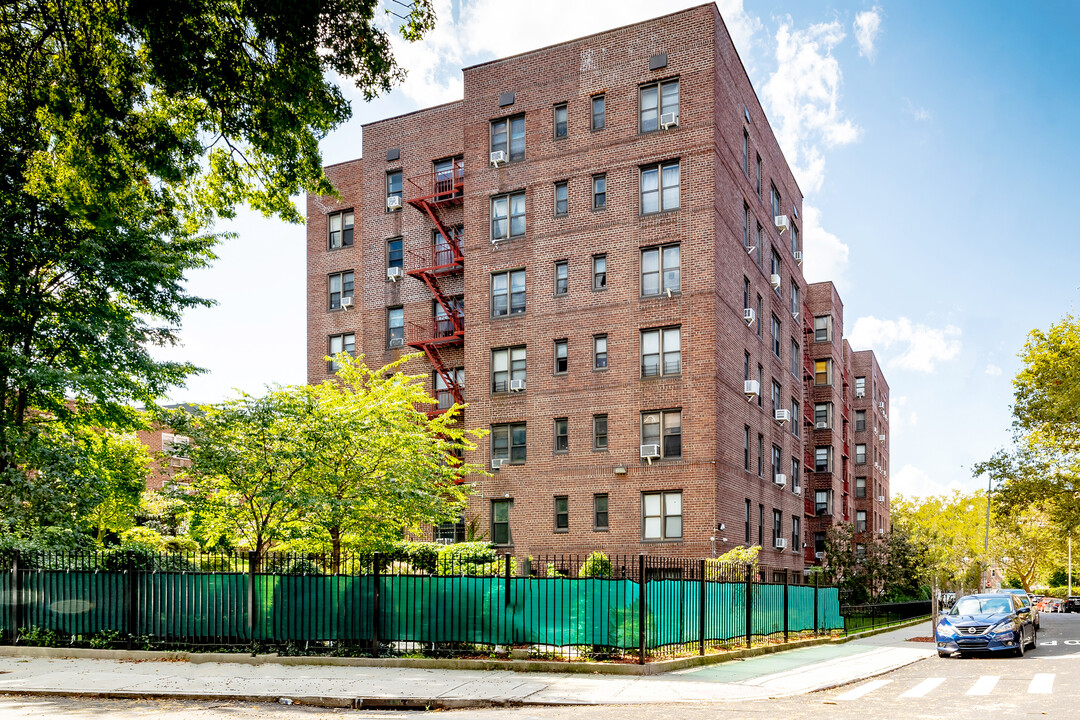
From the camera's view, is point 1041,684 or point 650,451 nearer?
point 1041,684

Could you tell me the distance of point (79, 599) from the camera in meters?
19.9

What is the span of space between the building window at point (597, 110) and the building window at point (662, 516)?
14.1 meters

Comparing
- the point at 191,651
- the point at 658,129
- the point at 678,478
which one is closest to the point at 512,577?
the point at 191,651

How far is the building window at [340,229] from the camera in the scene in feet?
149

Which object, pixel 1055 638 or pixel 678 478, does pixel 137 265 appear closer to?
pixel 678 478

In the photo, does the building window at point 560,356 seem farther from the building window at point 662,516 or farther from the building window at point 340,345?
the building window at point 340,345

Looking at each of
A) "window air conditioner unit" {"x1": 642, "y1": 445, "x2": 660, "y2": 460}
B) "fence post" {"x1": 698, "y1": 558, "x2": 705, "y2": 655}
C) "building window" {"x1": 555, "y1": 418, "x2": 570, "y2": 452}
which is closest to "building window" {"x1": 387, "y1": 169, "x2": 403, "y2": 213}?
"building window" {"x1": 555, "y1": 418, "x2": 570, "y2": 452}

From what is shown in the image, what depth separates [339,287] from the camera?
149ft

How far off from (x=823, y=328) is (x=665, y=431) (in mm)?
33845

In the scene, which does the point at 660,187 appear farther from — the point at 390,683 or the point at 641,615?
the point at 390,683

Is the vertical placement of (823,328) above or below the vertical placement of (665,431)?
above

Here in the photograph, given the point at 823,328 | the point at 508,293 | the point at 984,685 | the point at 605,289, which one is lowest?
the point at 984,685

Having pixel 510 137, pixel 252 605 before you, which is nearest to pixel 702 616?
pixel 252 605

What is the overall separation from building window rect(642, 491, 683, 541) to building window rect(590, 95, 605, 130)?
14.1m
